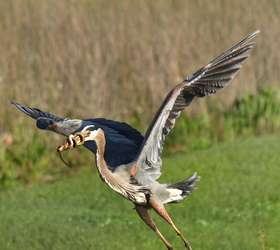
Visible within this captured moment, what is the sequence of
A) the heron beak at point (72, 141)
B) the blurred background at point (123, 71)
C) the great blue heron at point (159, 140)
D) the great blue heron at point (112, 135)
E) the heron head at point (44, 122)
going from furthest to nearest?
the blurred background at point (123, 71) < the heron head at point (44, 122) < the great blue heron at point (112, 135) < the great blue heron at point (159, 140) < the heron beak at point (72, 141)

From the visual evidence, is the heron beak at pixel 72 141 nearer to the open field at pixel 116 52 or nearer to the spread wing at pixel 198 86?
the spread wing at pixel 198 86

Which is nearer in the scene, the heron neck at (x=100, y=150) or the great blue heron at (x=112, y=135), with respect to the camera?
the heron neck at (x=100, y=150)

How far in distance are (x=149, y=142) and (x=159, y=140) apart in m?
0.07

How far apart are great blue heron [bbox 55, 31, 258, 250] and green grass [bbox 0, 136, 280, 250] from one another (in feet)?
5.50

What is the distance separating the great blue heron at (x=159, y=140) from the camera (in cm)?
677

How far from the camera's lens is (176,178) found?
12.1 meters

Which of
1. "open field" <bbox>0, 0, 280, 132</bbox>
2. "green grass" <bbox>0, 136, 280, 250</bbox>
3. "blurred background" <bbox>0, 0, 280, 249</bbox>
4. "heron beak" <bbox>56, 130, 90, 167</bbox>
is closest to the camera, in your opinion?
"heron beak" <bbox>56, 130, 90, 167</bbox>

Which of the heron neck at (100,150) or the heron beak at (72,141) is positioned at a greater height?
the heron beak at (72,141)

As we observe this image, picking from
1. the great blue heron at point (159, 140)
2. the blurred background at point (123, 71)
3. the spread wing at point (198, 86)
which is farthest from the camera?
the blurred background at point (123, 71)

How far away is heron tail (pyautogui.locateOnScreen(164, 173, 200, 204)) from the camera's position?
7246 mm

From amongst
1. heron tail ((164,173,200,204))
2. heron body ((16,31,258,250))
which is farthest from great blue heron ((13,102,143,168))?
heron tail ((164,173,200,204))

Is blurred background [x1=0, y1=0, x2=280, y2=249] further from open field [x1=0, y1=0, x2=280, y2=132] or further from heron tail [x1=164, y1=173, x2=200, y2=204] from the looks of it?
heron tail [x1=164, y1=173, x2=200, y2=204]

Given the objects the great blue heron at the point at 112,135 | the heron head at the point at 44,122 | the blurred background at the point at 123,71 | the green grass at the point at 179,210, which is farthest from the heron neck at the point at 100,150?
the blurred background at the point at 123,71

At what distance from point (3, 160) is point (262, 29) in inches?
195
